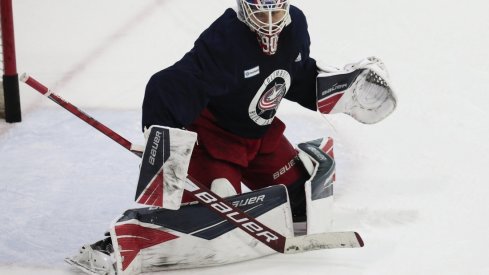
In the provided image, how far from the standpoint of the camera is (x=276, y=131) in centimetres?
270

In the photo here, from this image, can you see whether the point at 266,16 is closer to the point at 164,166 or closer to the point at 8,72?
the point at 164,166

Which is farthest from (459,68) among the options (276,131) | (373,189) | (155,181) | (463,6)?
(155,181)

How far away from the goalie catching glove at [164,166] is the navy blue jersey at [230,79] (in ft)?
0.28

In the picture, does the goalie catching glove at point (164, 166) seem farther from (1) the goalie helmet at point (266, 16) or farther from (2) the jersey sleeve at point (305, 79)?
(2) the jersey sleeve at point (305, 79)

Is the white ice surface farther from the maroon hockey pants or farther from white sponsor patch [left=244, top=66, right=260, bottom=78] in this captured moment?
white sponsor patch [left=244, top=66, right=260, bottom=78]

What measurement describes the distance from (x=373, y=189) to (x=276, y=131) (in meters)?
0.39

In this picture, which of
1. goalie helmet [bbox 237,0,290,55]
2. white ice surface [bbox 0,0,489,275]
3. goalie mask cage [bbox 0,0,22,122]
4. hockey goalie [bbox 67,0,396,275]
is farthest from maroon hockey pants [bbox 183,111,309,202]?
goalie mask cage [bbox 0,0,22,122]

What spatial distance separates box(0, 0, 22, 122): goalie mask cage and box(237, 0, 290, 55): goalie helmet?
1.11 meters

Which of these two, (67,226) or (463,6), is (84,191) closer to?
(67,226)

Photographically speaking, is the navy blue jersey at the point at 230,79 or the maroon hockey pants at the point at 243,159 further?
the maroon hockey pants at the point at 243,159

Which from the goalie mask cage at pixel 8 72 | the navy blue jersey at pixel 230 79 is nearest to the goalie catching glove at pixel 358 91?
the navy blue jersey at pixel 230 79

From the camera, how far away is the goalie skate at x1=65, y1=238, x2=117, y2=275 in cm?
240

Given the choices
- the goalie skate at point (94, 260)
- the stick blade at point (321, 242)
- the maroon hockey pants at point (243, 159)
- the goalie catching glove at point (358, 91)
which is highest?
the goalie catching glove at point (358, 91)

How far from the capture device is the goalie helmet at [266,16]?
93.0 inches
